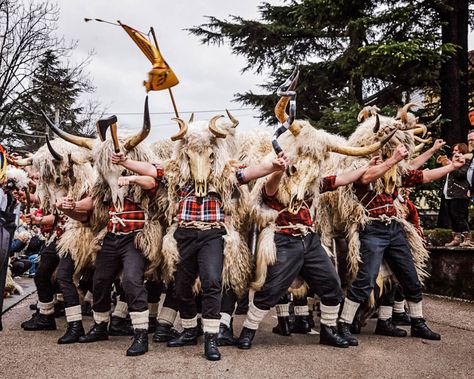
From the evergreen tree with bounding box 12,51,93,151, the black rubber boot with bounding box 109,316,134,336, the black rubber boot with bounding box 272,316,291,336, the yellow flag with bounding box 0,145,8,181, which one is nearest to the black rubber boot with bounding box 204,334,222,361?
the black rubber boot with bounding box 272,316,291,336

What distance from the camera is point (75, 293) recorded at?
196 inches

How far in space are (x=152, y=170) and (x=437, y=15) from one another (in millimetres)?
7376

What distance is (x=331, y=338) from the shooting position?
4629mm

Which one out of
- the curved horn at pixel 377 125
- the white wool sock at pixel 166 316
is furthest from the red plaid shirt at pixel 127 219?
the curved horn at pixel 377 125

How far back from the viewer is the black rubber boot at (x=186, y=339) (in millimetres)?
4598

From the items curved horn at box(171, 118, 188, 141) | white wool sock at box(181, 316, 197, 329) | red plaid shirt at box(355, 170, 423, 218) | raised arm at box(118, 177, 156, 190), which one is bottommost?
white wool sock at box(181, 316, 197, 329)

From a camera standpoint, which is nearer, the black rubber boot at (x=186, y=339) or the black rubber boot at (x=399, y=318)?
the black rubber boot at (x=186, y=339)

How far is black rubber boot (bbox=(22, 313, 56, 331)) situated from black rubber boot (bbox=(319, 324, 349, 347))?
2.79 m

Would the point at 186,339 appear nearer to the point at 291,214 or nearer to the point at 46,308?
the point at 291,214

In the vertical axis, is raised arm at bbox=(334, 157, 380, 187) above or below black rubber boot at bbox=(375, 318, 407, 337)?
above

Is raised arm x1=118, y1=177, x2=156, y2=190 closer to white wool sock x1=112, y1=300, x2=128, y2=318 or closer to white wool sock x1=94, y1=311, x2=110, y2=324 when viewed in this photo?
white wool sock x1=94, y1=311, x2=110, y2=324

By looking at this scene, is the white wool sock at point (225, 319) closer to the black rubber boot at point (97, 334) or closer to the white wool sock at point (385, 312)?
the black rubber boot at point (97, 334)

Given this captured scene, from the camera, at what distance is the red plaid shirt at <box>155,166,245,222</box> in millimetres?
4527

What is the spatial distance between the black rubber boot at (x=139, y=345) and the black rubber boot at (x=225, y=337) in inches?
26.3
